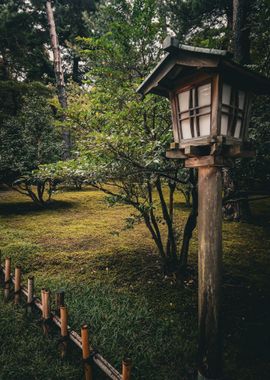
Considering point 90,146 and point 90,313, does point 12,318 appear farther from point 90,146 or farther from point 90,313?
point 90,146

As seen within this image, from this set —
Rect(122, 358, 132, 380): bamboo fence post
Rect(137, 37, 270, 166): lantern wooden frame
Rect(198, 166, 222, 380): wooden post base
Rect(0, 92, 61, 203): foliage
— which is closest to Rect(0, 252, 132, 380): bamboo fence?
Rect(122, 358, 132, 380): bamboo fence post

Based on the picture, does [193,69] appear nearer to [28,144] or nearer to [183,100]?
[183,100]

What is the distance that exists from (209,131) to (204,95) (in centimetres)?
38

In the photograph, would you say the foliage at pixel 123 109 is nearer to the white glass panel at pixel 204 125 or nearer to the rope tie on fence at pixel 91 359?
the white glass panel at pixel 204 125

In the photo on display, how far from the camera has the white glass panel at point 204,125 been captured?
2.66 meters

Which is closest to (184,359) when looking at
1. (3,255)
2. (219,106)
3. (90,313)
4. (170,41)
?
(90,313)

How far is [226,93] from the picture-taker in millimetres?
2656

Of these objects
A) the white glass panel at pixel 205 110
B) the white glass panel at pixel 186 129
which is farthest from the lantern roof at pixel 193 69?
the white glass panel at pixel 186 129

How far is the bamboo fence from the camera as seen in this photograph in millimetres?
2820

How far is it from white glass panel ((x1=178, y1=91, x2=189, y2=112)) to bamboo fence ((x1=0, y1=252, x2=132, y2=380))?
255 centimetres

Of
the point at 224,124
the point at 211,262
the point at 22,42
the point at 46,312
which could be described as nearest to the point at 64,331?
the point at 46,312

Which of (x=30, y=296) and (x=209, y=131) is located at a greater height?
(x=209, y=131)

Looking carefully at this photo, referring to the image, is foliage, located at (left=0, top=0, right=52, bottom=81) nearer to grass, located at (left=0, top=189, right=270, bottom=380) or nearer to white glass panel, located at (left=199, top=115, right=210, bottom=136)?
grass, located at (left=0, top=189, right=270, bottom=380)

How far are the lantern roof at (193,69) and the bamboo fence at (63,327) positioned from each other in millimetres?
2791
